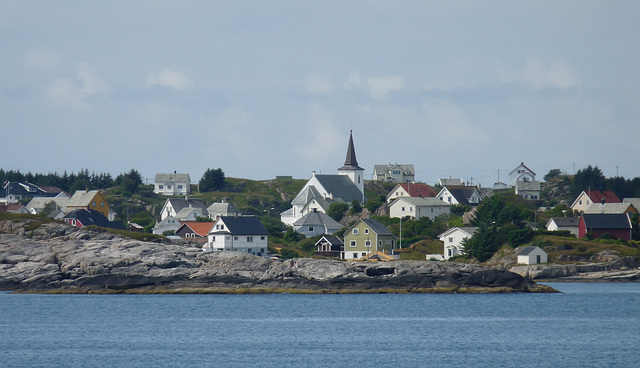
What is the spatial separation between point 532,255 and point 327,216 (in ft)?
94.1

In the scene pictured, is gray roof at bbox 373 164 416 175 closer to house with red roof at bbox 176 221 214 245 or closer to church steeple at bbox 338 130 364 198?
church steeple at bbox 338 130 364 198

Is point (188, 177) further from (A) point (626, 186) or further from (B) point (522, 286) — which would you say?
(B) point (522, 286)

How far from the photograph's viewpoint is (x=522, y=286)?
228 feet

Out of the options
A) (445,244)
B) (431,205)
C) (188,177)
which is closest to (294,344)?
(445,244)

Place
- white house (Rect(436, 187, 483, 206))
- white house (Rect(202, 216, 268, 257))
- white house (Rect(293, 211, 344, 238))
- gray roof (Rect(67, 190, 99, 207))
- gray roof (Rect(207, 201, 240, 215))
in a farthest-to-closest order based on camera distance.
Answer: white house (Rect(436, 187, 483, 206))
gray roof (Rect(207, 201, 240, 215))
gray roof (Rect(67, 190, 99, 207))
white house (Rect(293, 211, 344, 238))
white house (Rect(202, 216, 268, 257))

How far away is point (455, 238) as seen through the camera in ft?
286

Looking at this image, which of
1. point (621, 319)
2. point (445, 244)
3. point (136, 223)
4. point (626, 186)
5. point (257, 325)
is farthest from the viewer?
point (626, 186)

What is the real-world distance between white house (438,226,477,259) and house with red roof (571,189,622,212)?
3142 centimetres

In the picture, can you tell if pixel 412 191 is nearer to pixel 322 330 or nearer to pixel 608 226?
pixel 608 226

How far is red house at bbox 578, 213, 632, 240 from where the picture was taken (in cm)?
8938

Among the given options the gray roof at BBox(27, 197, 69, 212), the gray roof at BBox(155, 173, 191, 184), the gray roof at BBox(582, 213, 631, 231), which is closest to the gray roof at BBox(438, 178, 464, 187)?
the gray roof at BBox(155, 173, 191, 184)

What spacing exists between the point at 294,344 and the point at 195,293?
25745mm

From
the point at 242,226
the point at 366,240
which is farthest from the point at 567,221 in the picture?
the point at 242,226

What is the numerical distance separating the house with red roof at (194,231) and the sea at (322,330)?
23.2 metres
